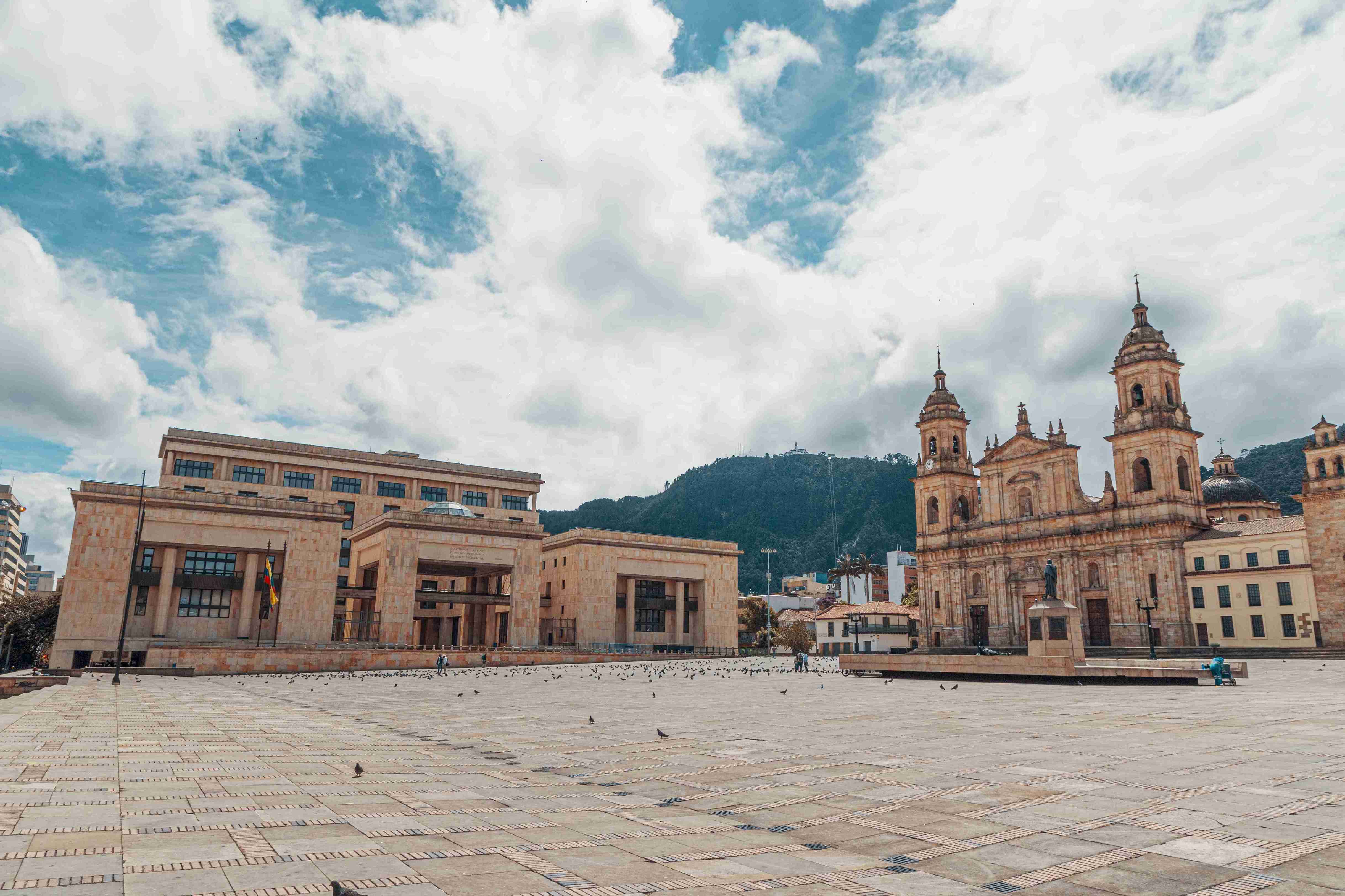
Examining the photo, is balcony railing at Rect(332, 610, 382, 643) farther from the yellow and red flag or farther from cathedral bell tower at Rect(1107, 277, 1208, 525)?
cathedral bell tower at Rect(1107, 277, 1208, 525)

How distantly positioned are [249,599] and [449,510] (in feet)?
56.2

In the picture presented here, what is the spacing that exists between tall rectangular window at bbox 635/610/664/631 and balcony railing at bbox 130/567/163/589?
38.7m

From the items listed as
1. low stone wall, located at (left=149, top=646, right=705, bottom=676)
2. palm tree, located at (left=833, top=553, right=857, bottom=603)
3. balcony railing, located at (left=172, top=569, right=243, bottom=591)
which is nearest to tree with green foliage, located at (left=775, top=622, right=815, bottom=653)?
palm tree, located at (left=833, top=553, right=857, bottom=603)

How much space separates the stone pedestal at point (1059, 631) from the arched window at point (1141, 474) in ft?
125

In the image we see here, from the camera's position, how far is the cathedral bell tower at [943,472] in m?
82.9

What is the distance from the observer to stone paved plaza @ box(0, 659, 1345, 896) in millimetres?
6277

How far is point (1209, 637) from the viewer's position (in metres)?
62.6

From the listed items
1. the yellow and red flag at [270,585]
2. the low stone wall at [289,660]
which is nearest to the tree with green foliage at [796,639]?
the low stone wall at [289,660]

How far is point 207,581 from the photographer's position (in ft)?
183

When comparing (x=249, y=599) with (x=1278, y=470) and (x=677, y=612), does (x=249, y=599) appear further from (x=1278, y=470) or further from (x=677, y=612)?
(x=1278, y=470)

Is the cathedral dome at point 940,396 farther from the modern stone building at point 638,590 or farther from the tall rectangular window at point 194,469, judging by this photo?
the tall rectangular window at point 194,469

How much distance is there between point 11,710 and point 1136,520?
230 ft

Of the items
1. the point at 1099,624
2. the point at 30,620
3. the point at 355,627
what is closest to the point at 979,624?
the point at 1099,624

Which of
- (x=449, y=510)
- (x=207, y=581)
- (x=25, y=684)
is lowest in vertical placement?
(x=25, y=684)
